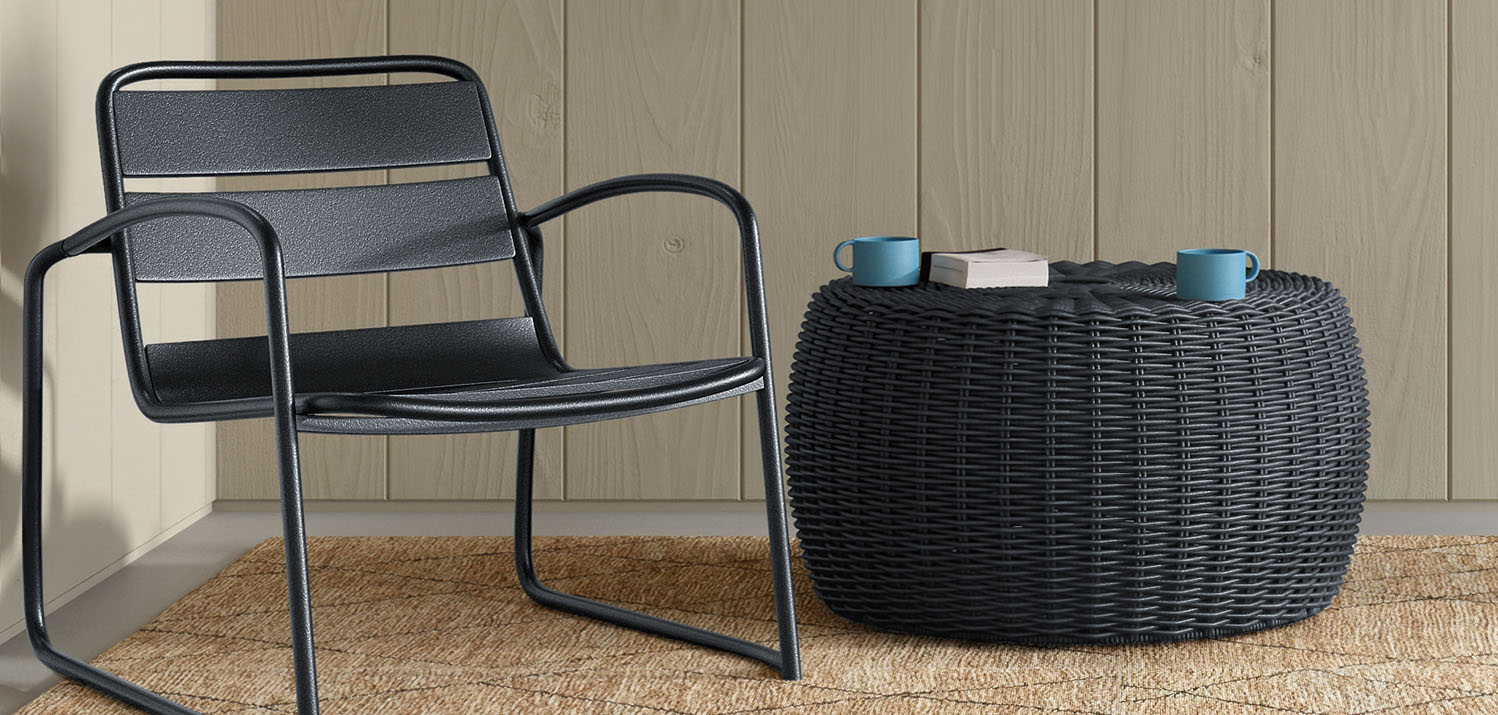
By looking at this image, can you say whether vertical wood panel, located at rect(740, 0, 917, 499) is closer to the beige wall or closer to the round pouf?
the round pouf

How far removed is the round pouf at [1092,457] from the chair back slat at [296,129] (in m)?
0.54

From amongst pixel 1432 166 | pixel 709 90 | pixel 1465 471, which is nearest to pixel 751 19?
pixel 709 90

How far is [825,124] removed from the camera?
226cm

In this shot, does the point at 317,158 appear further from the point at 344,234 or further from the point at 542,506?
the point at 542,506

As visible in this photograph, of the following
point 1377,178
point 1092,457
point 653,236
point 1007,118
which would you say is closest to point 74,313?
point 653,236

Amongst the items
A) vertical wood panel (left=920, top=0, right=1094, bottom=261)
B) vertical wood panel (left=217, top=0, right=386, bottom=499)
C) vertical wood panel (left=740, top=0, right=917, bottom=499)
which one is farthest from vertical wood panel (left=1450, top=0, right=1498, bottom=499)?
vertical wood panel (left=217, top=0, right=386, bottom=499)

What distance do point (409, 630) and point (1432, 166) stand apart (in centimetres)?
159

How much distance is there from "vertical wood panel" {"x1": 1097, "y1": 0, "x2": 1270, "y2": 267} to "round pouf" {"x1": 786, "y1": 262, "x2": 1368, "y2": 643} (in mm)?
580

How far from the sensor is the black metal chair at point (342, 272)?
1281mm

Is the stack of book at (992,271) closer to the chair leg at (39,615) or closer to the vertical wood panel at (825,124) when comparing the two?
the vertical wood panel at (825,124)

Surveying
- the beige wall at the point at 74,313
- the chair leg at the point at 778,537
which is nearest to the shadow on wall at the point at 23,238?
the beige wall at the point at 74,313

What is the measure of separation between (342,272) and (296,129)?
0.18 m

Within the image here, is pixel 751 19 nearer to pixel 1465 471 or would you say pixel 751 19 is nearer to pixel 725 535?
→ pixel 725 535

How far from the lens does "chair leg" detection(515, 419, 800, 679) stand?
1.57m
